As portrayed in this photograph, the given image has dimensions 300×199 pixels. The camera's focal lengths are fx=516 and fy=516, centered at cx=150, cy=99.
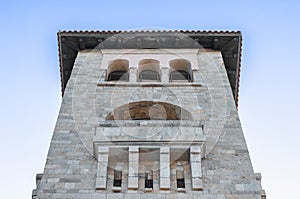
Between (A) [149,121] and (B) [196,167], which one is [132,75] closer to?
(A) [149,121]

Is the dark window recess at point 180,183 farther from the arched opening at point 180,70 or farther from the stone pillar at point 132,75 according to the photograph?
the arched opening at point 180,70

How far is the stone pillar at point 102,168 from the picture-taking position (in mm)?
11703

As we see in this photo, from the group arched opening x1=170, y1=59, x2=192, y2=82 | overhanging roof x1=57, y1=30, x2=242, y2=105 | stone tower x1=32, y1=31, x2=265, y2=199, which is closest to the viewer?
stone tower x1=32, y1=31, x2=265, y2=199

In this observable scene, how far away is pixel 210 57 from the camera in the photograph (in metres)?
18.9

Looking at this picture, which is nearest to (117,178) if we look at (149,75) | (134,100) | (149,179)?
(149,179)

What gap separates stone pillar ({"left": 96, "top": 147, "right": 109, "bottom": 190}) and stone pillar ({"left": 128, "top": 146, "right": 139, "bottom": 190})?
0.57m

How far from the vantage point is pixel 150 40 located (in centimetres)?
1934

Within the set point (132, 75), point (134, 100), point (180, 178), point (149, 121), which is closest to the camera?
point (180, 178)

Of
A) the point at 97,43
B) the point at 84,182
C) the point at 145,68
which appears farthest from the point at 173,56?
the point at 84,182

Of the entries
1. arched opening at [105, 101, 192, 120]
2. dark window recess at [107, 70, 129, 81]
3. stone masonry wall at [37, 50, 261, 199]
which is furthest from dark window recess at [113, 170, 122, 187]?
dark window recess at [107, 70, 129, 81]

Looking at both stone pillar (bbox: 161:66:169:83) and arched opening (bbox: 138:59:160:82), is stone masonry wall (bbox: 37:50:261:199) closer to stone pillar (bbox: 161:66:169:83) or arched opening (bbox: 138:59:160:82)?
stone pillar (bbox: 161:66:169:83)

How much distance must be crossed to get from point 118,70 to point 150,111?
11.5ft

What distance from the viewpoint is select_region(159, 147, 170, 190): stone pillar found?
38.5 ft

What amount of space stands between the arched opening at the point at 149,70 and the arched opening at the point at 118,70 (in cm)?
51
